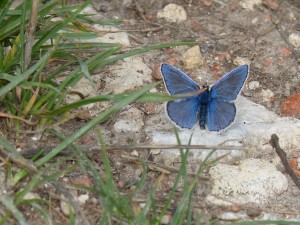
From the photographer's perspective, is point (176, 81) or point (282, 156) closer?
point (282, 156)

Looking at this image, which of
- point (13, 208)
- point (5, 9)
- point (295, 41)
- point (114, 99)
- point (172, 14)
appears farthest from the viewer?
point (172, 14)

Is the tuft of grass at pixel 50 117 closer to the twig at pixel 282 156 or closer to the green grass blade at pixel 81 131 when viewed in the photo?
the green grass blade at pixel 81 131

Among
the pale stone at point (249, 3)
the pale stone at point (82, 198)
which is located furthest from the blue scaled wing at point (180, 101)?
the pale stone at point (249, 3)

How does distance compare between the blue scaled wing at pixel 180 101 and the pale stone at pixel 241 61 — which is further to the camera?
the pale stone at pixel 241 61

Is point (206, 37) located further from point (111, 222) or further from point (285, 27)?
point (111, 222)

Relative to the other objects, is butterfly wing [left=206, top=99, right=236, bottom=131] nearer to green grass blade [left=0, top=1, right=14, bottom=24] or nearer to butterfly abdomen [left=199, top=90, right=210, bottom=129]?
butterfly abdomen [left=199, top=90, right=210, bottom=129]

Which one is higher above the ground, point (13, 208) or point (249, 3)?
point (249, 3)

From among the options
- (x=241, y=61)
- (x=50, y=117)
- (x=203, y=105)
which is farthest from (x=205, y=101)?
(x=50, y=117)

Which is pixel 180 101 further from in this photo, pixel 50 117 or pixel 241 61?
pixel 241 61
